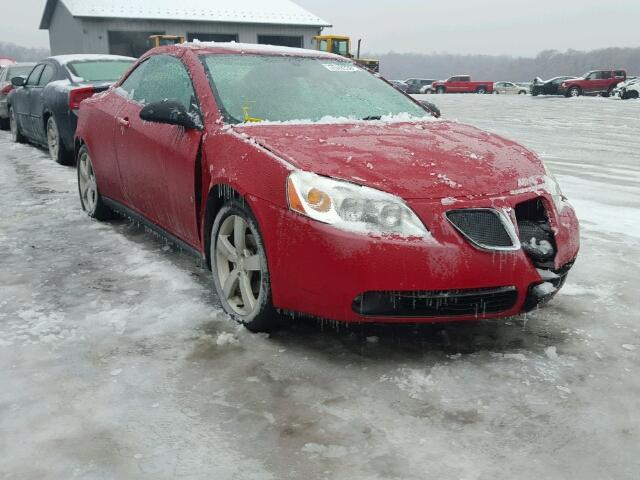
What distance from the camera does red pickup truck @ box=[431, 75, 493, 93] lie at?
5147 cm

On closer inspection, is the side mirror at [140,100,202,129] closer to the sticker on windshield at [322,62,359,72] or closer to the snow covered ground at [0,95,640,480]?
the snow covered ground at [0,95,640,480]

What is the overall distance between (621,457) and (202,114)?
2.64 meters

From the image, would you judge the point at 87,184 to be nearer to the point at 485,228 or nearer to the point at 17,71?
the point at 485,228

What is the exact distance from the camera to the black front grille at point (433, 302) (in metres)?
2.78

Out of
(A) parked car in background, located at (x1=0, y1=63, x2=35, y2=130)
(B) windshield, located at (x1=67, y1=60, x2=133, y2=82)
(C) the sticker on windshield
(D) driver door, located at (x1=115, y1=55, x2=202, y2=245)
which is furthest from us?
(A) parked car in background, located at (x1=0, y1=63, x2=35, y2=130)

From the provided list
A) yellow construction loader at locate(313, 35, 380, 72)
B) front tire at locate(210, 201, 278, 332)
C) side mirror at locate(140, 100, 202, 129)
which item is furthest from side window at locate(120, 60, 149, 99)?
yellow construction loader at locate(313, 35, 380, 72)

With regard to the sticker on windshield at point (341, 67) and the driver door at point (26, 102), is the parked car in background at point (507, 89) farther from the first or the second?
the sticker on windshield at point (341, 67)

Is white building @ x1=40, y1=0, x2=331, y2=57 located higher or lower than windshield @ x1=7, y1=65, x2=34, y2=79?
higher

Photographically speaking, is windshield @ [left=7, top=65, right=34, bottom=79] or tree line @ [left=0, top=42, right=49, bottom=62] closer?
windshield @ [left=7, top=65, right=34, bottom=79]

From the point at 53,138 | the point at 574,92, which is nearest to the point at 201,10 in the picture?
the point at 574,92

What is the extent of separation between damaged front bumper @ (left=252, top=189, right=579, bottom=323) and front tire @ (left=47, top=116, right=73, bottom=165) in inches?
260

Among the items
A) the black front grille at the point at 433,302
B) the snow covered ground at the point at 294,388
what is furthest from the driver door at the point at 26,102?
the black front grille at the point at 433,302

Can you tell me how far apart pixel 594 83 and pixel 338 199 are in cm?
3890

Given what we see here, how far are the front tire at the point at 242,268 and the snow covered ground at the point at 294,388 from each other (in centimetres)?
10
